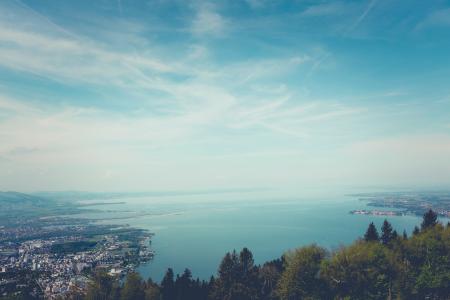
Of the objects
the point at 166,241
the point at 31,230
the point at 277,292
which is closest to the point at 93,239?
the point at 166,241

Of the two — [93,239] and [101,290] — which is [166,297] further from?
[93,239]

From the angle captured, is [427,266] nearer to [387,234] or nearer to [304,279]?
Result: [387,234]

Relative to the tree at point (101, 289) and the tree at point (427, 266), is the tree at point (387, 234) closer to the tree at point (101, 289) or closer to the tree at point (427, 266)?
the tree at point (427, 266)

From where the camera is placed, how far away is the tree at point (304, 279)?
28.2 metres

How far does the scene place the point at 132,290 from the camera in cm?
2964

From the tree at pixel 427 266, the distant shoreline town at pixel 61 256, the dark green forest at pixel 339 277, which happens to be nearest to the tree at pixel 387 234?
the dark green forest at pixel 339 277

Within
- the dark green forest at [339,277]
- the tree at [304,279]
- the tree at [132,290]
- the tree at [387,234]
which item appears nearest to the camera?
the dark green forest at [339,277]

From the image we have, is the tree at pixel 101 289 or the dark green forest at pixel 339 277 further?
the tree at pixel 101 289

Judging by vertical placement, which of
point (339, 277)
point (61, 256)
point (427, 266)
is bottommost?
point (61, 256)

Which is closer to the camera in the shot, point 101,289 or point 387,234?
point 101,289

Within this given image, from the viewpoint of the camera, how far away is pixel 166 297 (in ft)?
106

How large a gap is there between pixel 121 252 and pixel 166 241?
69.9 feet

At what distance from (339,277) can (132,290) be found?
16610 millimetres

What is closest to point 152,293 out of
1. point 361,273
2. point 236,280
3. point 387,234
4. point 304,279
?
point 236,280
